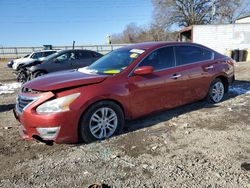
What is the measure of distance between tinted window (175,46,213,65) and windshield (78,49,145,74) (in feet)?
3.12

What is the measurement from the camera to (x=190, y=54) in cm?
606

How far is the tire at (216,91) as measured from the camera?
6.53 metres

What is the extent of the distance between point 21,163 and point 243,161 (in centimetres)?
303

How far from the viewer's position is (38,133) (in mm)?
4219

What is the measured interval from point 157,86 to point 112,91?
101cm

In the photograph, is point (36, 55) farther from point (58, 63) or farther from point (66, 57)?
point (58, 63)

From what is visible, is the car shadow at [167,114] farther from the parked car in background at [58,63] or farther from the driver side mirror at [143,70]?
the parked car in background at [58,63]

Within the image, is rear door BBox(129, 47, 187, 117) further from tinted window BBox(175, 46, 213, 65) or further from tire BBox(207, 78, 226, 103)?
tire BBox(207, 78, 226, 103)

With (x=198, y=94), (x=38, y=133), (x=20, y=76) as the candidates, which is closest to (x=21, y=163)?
(x=38, y=133)

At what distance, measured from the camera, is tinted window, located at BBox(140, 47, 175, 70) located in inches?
206

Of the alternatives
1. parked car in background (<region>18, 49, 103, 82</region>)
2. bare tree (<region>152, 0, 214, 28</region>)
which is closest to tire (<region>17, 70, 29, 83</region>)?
parked car in background (<region>18, 49, 103, 82</region>)

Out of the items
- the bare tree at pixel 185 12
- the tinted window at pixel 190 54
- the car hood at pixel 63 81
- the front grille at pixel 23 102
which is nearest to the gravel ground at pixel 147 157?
the front grille at pixel 23 102

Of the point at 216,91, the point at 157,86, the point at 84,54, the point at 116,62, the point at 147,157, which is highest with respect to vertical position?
the point at 84,54

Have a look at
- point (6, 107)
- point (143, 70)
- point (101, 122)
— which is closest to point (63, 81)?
point (101, 122)
